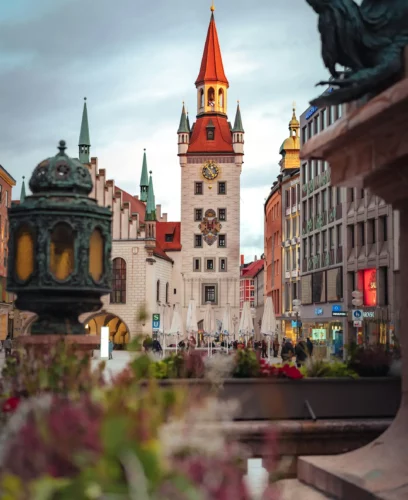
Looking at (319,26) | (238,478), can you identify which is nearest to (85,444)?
(238,478)

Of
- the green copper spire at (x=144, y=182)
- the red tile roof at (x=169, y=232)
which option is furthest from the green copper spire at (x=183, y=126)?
the red tile roof at (x=169, y=232)

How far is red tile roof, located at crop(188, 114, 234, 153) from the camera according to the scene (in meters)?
99.8

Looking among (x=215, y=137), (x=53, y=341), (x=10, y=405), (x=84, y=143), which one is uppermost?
(x=215, y=137)

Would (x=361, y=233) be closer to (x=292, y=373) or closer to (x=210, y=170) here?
(x=292, y=373)

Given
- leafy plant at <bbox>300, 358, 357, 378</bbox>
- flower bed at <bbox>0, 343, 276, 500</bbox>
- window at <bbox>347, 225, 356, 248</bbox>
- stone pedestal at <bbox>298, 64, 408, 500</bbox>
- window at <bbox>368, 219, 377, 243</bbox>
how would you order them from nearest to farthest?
1. flower bed at <bbox>0, 343, 276, 500</bbox>
2. stone pedestal at <bbox>298, 64, 408, 500</bbox>
3. leafy plant at <bbox>300, 358, 357, 378</bbox>
4. window at <bbox>368, 219, 377, 243</bbox>
5. window at <bbox>347, 225, 356, 248</bbox>

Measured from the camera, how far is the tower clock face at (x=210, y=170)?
323ft

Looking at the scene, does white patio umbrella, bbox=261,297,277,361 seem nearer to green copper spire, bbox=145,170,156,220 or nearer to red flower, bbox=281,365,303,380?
red flower, bbox=281,365,303,380

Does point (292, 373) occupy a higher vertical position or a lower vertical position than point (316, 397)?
higher

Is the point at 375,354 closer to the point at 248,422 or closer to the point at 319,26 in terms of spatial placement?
the point at 248,422

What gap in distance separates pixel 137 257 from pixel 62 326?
80473 mm

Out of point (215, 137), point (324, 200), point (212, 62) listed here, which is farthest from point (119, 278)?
point (324, 200)

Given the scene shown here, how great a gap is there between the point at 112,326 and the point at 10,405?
8720cm

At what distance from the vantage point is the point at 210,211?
9756 cm

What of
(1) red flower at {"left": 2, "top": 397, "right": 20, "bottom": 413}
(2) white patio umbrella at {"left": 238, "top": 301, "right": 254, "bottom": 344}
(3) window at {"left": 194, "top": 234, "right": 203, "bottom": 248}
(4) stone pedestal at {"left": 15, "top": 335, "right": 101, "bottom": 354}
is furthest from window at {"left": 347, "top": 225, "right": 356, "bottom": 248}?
(3) window at {"left": 194, "top": 234, "right": 203, "bottom": 248}
